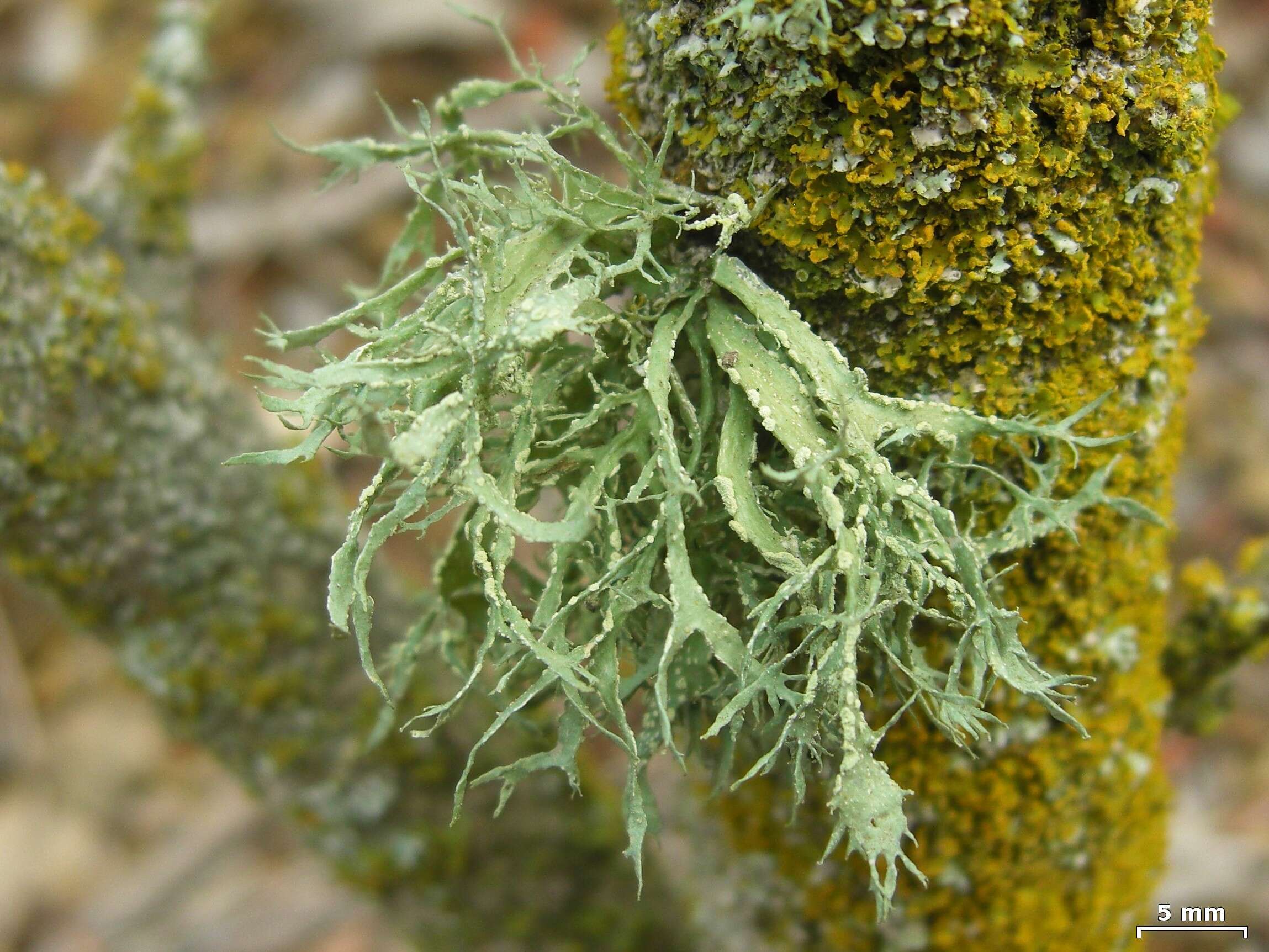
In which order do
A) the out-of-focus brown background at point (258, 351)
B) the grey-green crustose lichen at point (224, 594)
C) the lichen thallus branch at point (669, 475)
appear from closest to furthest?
1. the lichen thallus branch at point (669, 475)
2. the grey-green crustose lichen at point (224, 594)
3. the out-of-focus brown background at point (258, 351)

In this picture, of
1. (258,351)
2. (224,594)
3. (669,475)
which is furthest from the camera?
(258,351)

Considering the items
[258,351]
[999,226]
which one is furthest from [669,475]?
[258,351]

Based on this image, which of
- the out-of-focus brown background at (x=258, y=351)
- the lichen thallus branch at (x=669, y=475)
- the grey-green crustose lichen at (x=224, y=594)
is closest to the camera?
the lichen thallus branch at (x=669, y=475)

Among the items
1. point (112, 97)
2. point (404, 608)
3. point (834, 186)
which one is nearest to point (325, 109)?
point (112, 97)

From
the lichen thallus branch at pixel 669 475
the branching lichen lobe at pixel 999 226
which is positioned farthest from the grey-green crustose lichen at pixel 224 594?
the branching lichen lobe at pixel 999 226

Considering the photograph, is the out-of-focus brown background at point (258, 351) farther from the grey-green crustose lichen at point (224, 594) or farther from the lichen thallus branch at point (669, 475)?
the lichen thallus branch at point (669, 475)

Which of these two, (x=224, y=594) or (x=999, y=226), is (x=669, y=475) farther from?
(x=224, y=594)

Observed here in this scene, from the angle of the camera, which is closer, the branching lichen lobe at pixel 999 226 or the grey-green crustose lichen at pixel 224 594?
the branching lichen lobe at pixel 999 226

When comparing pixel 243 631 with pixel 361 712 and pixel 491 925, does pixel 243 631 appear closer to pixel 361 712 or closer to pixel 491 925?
pixel 361 712
